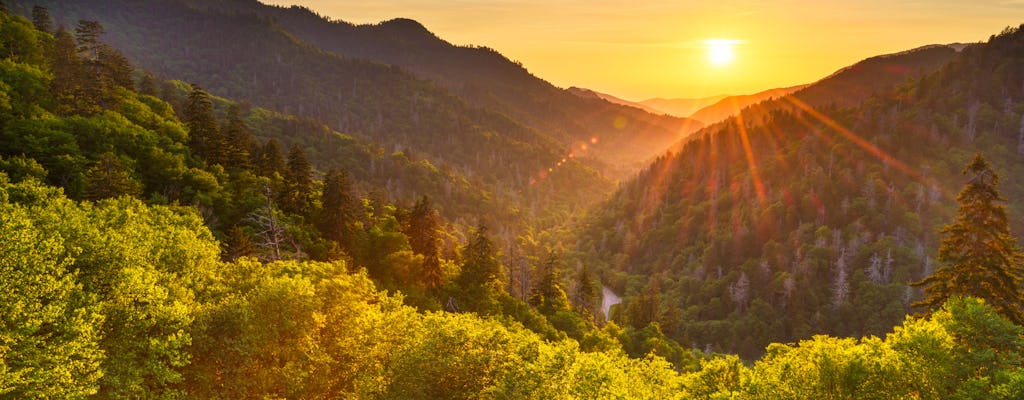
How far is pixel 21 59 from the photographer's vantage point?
70125 millimetres

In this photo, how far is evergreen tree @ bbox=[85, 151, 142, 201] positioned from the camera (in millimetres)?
50756

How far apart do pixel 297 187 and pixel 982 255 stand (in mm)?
79961

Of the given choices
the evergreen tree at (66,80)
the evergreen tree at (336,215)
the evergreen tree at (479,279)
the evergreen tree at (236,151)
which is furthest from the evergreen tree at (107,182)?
the evergreen tree at (479,279)

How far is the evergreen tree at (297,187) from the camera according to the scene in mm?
75875

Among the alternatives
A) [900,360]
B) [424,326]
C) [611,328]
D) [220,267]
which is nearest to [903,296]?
[611,328]

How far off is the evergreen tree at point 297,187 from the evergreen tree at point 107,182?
72.0ft

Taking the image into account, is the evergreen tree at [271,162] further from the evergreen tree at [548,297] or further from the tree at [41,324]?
the tree at [41,324]

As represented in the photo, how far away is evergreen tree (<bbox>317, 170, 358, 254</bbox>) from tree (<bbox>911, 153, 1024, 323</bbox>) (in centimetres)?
6716

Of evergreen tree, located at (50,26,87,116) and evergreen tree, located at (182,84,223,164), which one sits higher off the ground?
evergreen tree, located at (50,26,87,116)

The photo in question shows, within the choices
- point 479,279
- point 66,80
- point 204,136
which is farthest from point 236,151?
point 479,279

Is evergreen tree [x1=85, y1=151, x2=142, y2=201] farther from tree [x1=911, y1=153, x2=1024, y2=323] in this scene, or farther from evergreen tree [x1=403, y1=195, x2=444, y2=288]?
tree [x1=911, y1=153, x2=1024, y2=323]

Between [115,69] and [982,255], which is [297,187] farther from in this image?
[982,255]

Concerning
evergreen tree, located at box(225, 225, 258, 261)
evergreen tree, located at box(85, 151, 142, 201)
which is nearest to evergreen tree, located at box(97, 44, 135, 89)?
evergreen tree, located at box(85, 151, 142, 201)

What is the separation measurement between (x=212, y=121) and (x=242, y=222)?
22586mm
